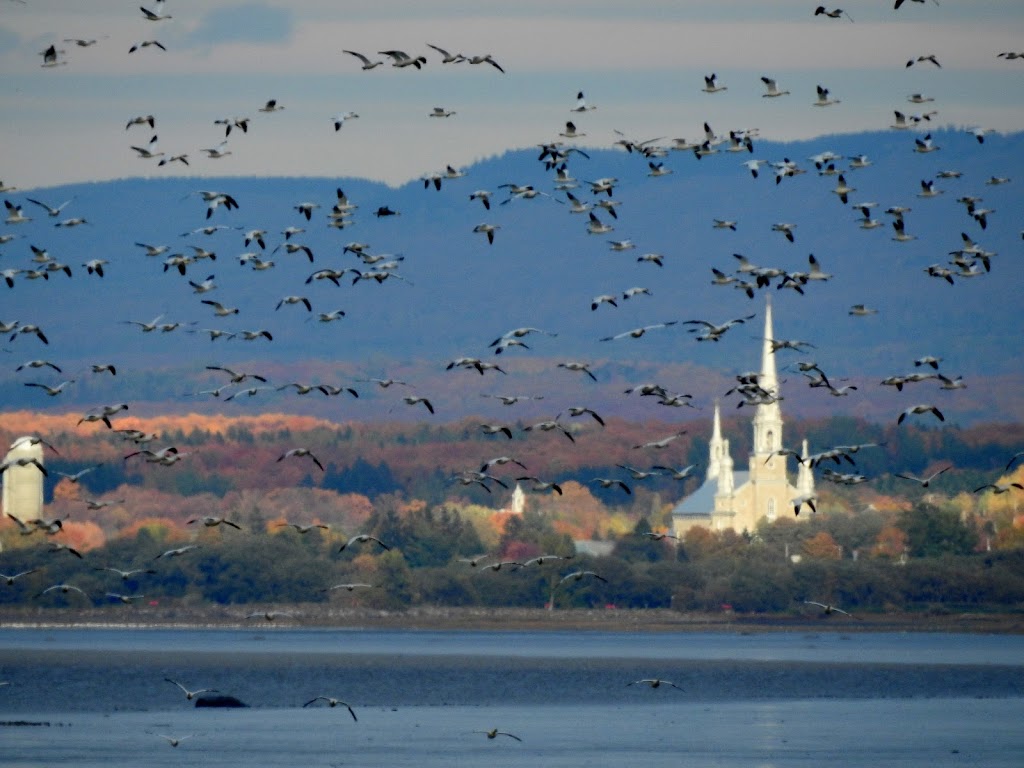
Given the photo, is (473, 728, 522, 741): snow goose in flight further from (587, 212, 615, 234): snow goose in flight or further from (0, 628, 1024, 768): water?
(587, 212, 615, 234): snow goose in flight

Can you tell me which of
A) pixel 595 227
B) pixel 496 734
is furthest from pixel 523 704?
pixel 595 227

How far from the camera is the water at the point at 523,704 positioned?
7706 cm

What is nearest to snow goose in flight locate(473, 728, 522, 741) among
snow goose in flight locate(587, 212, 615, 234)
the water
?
the water

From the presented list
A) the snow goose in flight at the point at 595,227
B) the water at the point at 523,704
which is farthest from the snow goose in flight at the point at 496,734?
the snow goose in flight at the point at 595,227

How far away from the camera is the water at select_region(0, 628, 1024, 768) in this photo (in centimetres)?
7706

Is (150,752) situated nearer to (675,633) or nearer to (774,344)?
(774,344)

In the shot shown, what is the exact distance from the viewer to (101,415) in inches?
2576

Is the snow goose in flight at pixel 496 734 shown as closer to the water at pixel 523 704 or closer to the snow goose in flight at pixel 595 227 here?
the water at pixel 523 704

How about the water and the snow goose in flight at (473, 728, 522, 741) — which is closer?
the water

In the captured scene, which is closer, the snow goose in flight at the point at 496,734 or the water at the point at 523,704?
the water at the point at 523,704

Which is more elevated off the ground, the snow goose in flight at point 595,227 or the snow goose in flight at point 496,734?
the snow goose in flight at point 595,227

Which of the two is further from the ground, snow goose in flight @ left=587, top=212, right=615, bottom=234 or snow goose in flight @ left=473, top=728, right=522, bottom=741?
snow goose in flight @ left=587, top=212, right=615, bottom=234

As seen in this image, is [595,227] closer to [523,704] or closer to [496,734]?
[496,734]

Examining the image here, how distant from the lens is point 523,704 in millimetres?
104000
